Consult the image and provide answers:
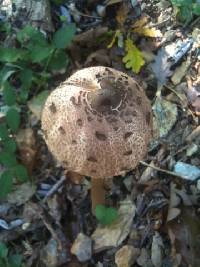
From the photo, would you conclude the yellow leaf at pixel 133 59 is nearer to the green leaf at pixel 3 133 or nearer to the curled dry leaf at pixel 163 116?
the curled dry leaf at pixel 163 116

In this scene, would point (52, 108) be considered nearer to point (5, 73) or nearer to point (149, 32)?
point (5, 73)

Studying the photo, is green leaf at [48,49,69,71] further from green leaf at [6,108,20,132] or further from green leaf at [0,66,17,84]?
green leaf at [6,108,20,132]

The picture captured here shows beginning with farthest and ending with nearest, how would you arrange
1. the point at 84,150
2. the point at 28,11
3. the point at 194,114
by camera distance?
the point at 28,11 < the point at 194,114 < the point at 84,150

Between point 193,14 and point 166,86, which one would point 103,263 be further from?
point 193,14

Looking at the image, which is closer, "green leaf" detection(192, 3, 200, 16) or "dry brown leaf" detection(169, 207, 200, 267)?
"dry brown leaf" detection(169, 207, 200, 267)

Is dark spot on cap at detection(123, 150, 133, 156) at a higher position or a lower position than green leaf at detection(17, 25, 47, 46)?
lower

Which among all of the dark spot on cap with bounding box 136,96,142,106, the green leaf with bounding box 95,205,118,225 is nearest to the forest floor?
the green leaf with bounding box 95,205,118,225

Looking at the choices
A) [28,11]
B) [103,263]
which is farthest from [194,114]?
[28,11]
